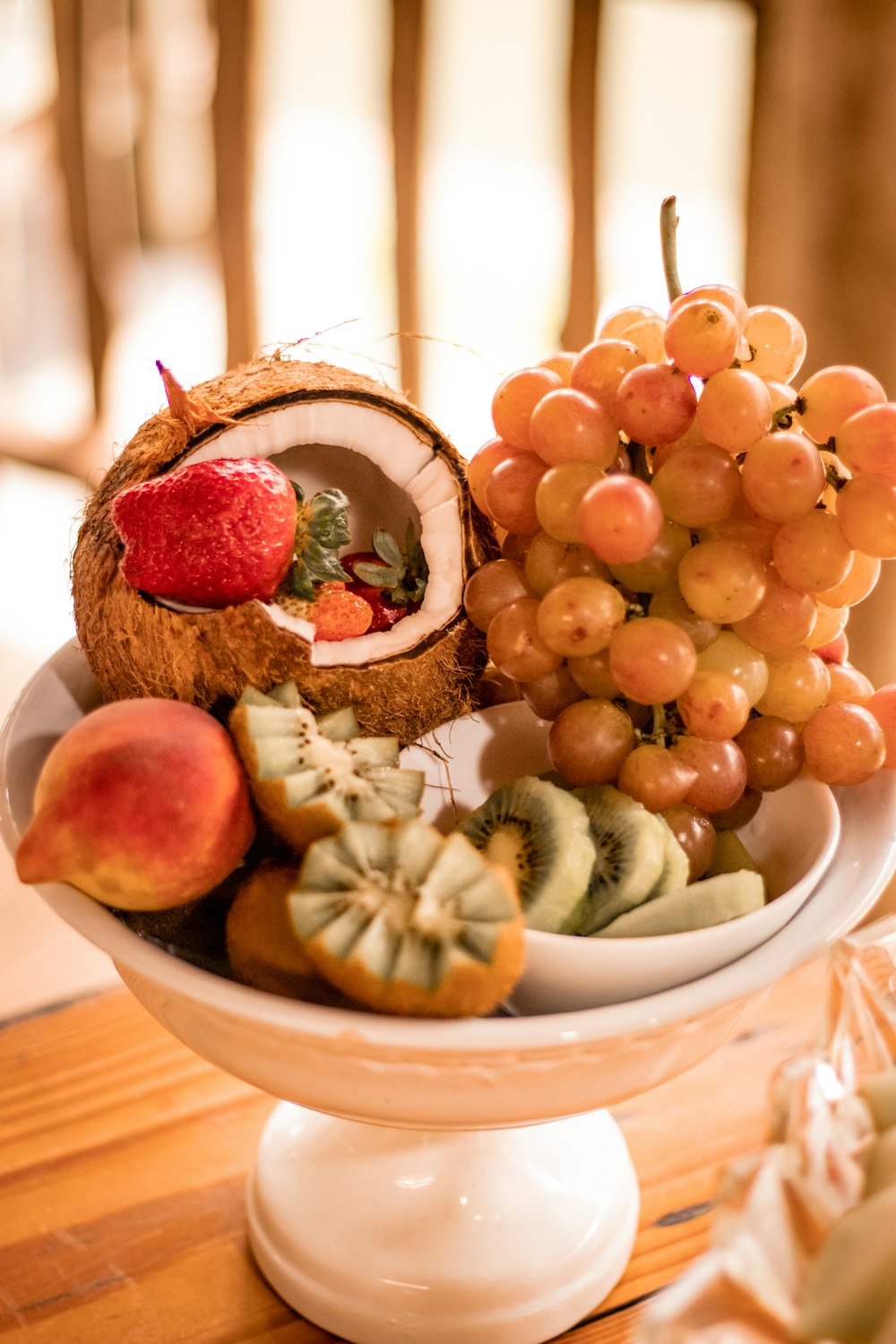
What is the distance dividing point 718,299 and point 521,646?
0.60ft

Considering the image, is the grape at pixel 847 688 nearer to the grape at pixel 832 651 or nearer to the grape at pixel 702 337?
the grape at pixel 832 651

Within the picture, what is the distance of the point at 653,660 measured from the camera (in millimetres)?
518

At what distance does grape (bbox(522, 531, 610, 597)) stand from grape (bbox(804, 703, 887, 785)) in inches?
5.0

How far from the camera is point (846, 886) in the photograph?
0.50 meters

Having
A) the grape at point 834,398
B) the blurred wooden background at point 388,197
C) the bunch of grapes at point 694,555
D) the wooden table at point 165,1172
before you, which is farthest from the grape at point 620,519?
the blurred wooden background at point 388,197

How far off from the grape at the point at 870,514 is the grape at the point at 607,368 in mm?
114

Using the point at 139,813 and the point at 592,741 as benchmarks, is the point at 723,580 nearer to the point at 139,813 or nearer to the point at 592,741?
the point at 592,741

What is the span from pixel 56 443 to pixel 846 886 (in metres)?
1.94

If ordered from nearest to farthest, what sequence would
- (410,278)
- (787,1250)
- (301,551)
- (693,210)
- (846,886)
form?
(787,1250), (846,886), (301,551), (693,210), (410,278)

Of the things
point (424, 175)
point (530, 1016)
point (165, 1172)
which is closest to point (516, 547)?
point (530, 1016)

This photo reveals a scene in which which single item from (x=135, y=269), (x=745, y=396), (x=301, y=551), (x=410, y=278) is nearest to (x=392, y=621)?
(x=301, y=551)

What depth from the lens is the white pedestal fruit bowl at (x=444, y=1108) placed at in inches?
16.4

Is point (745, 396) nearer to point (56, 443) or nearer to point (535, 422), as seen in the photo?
point (535, 422)

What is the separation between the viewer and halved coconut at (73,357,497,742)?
580 millimetres
